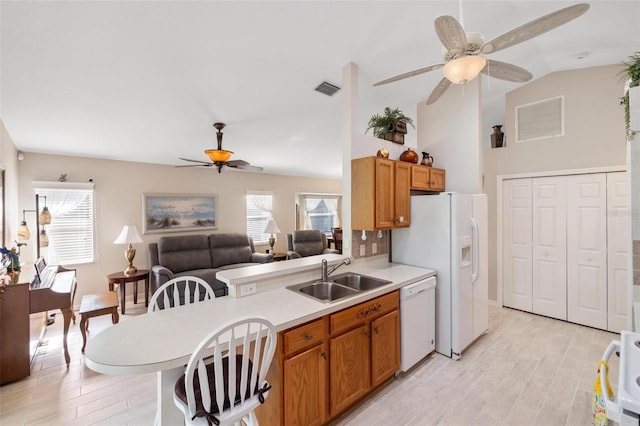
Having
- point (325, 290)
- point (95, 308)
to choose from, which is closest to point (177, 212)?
point (95, 308)

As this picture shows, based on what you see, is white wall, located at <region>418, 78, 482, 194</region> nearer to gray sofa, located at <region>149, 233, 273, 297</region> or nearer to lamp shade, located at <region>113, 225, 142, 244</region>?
gray sofa, located at <region>149, 233, 273, 297</region>

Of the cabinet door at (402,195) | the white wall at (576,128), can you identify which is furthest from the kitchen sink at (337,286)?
the white wall at (576,128)

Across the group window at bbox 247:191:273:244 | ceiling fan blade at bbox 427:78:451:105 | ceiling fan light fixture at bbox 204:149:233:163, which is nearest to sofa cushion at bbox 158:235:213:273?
window at bbox 247:191:273:244

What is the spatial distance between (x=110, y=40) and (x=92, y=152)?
113 inches

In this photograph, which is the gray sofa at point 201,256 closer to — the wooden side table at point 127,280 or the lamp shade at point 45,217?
the wooden side table at point 127,280

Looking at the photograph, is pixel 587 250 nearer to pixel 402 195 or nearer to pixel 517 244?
pixel 517 244

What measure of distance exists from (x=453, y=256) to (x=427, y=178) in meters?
1.01

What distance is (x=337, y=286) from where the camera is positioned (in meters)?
2.47

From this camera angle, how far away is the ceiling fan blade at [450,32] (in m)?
1.43

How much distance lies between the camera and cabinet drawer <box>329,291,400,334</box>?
193 cm

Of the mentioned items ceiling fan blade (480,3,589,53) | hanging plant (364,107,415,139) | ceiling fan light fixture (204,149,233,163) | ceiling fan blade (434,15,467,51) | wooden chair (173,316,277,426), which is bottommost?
wooden chair (173,316,277,426)

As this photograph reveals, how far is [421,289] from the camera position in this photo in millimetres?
2656

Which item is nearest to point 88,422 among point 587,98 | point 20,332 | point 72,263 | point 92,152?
point 20,332

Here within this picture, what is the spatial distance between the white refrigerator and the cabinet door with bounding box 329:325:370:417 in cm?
119
